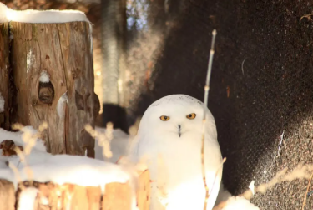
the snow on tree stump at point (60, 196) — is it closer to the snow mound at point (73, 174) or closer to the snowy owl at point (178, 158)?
the snow mound at point (73, 174)

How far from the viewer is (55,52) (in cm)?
116

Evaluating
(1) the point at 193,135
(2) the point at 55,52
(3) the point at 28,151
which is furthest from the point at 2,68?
(1) the point at 193,135

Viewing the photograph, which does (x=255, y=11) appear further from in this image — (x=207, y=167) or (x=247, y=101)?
(x=207, y=167)

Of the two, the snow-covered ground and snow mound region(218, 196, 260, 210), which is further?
snow mound region(218, 196, 260, 210)

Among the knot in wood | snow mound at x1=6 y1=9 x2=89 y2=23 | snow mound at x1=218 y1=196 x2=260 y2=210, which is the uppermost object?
snow mound at x1=6 y1=9 x2=89 y2=23

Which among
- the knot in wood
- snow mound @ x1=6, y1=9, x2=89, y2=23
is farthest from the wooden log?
snow mound @ x1=6, y1=9, x2=89, y2=23

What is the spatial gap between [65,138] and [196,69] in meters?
0.74

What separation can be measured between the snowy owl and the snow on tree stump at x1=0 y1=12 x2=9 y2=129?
1.67 ft

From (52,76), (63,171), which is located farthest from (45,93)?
(63,171)

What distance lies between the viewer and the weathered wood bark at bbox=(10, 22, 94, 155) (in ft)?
3.78

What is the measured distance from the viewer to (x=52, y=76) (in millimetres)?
1165

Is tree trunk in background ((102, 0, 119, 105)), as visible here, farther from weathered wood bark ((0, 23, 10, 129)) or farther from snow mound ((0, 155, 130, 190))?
snow mound ((0, 155, 130, 190))

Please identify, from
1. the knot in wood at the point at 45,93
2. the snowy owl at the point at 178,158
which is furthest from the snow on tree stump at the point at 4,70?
the snowy owl at the point at 178,158

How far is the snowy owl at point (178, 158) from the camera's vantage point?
44.2 inches
